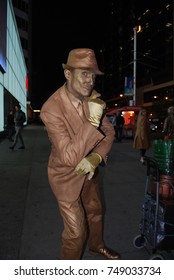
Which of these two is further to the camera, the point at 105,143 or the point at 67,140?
the point at 105,143

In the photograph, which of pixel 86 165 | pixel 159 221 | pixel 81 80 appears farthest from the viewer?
pixel 159 221

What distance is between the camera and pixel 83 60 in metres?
2.81

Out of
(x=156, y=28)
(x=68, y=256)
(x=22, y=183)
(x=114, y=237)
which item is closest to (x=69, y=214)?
(x=68, y=256)

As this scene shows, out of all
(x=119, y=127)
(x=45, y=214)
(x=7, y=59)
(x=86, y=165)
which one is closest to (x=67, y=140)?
(x=86, y=165)

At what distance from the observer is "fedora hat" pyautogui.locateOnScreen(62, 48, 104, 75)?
2.81m

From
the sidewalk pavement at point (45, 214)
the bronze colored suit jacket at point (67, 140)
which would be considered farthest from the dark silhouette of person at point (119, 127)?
the bronze colored suit jacket at point (67, 140)

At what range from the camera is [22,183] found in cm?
797

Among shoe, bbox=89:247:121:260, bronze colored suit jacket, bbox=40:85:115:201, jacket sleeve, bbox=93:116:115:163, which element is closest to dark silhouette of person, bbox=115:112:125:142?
shoe, bbox=89:247:121:260

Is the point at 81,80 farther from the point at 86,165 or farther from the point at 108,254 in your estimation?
the point at 108,254

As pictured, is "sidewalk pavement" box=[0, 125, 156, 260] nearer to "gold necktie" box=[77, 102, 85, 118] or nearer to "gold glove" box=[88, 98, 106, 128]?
"gold necktie" box=[77, 102, 85, 118]

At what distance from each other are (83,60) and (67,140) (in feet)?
2.19

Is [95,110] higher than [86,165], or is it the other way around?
[95,110]

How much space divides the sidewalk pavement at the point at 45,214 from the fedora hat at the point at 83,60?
2.17 meters
